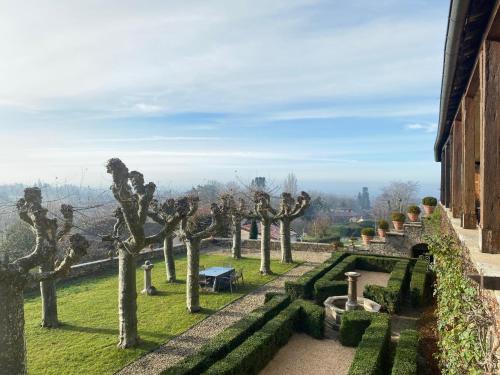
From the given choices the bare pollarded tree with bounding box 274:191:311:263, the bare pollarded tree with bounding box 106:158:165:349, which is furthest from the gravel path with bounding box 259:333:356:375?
the bare pollarded tree with bounding box 274:191:311:263

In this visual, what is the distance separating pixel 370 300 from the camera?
506 inches

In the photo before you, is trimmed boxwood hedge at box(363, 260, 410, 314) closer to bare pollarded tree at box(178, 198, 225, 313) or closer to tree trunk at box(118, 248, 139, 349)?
bare pollarded tree at box(178, 198, 225, 313)

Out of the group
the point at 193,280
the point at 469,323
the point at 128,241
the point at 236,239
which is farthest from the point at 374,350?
the point at 236,239

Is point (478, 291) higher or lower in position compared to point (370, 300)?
higher

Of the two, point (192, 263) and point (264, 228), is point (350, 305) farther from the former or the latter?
point (264, 228)

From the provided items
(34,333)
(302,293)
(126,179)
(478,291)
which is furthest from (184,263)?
(478,291)

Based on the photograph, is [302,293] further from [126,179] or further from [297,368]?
[126,179]

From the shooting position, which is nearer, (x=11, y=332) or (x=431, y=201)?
(x=11, y=332)

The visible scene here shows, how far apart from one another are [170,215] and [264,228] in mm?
6197

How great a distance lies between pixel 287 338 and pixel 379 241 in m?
12.0

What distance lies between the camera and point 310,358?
9422 millimetres

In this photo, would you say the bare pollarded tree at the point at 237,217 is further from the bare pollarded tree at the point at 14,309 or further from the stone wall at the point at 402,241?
the bare pollarded tree at the point at 14,309

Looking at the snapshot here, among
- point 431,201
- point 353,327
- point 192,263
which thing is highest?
point 431,201

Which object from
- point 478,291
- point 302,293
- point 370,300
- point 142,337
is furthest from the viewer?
point 302,293
